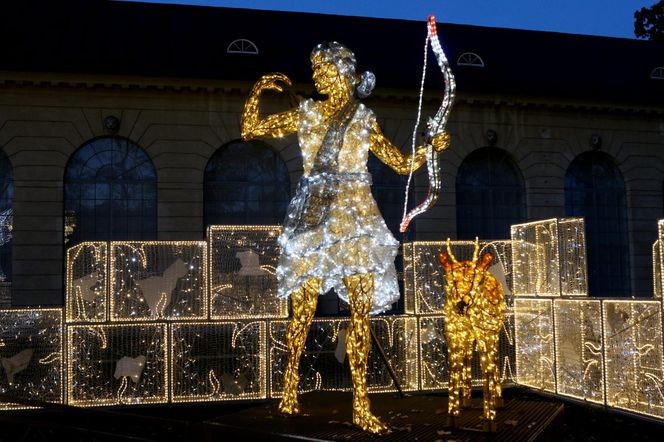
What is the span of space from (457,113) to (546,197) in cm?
349

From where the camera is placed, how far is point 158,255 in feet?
28.8

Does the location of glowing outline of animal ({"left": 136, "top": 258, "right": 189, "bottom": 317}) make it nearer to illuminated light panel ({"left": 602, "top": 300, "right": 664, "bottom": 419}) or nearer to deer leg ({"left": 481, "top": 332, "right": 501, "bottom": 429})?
deer leg ({"left": 481, "top": 332, "right": 501, "bottom": 429})

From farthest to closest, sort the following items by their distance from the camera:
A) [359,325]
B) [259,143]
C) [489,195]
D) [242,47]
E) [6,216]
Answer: [489,195]
[242,47]
[259,143]
[6,216]
[359,325]

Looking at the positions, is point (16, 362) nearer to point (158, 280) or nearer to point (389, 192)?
point (158, 280)

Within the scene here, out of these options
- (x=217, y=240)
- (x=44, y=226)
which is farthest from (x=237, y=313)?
(x=44, y=226)

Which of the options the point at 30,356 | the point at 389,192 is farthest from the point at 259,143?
the point at 30,356

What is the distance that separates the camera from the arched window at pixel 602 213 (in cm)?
2044

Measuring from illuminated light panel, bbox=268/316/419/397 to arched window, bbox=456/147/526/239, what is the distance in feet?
35.0

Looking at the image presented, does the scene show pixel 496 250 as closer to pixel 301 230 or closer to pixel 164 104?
pixel 301 230

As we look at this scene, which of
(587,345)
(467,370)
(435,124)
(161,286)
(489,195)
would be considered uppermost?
(489,195)

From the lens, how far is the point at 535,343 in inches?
380

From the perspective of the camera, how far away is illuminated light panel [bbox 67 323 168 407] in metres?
8.39

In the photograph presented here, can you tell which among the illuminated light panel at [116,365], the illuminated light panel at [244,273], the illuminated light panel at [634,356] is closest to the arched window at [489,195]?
the illuminated light panel at [634,356]

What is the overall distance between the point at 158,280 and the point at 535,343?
16.8ft
